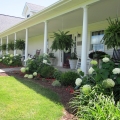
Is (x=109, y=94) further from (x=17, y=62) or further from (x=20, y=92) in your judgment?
(x=17, y=62)

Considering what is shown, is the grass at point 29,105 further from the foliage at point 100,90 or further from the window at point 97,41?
the window at point 97,41

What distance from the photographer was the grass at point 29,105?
3.08m

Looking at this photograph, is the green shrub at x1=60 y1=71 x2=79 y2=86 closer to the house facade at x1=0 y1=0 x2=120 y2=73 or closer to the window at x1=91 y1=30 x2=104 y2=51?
the house facade at x1=0 y1=0 x2=120 y2=73

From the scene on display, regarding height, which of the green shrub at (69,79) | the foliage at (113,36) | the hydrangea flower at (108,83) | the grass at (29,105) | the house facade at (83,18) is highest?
the house facade at (83,18)

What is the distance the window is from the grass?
15.8 feet

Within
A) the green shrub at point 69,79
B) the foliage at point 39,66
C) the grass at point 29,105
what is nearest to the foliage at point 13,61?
the foliage at point 39,66

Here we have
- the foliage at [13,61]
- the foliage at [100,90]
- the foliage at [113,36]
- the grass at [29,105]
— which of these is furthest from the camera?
the foliage at [13,61]

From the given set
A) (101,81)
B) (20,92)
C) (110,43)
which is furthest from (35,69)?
(101,81)

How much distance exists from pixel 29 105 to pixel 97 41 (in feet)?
19.5

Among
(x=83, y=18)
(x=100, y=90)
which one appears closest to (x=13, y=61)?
(x=83, y=18)

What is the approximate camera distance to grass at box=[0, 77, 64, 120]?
121 inches

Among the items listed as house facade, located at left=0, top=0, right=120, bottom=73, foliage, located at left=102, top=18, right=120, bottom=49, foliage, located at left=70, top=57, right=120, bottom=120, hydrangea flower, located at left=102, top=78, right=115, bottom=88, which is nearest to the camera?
foliage, located at left=70, top=57, right=120, bottom=120

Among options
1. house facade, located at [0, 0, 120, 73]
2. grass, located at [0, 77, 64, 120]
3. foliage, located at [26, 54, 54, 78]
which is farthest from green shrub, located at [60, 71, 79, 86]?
foliage, located at [26, 54, 54, 78]

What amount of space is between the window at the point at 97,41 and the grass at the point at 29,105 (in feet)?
15.8
